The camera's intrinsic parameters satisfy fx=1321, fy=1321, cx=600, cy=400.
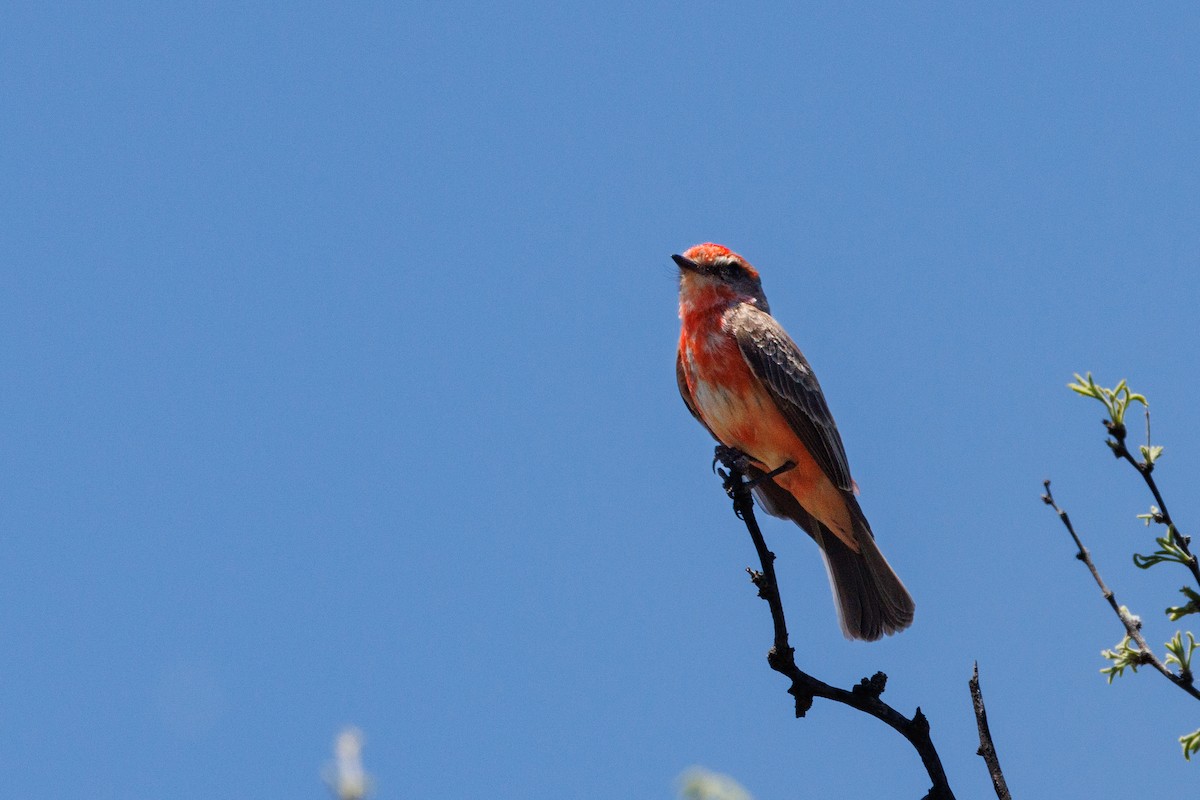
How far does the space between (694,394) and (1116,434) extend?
5900 mm

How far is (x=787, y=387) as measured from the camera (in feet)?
28.6

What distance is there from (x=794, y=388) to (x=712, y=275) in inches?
46.7

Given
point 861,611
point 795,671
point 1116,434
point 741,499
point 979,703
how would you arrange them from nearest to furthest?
point 1116,434 < point 979,703 < point 795,671 < point 741,499 < point 861,611

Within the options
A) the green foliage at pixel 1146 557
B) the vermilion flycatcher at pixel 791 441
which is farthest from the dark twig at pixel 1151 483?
the vermilion flycatcher at pixel 791 441

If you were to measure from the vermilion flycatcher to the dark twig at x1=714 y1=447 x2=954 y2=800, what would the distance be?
292cm

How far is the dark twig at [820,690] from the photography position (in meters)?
3.41

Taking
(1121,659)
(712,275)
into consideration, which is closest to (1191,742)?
(1121,659)

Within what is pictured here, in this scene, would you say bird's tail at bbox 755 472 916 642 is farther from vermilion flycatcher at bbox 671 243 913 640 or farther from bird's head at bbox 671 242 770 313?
bird's head at bbox 671 242 770 313

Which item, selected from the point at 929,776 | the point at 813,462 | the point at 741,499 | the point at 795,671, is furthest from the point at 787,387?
the point at 929,776

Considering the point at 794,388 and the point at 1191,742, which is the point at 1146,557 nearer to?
the point at 1191,742

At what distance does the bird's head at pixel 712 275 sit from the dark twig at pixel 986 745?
244 inches

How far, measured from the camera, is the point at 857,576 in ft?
28.9

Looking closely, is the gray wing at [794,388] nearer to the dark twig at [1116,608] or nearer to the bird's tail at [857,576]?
the bird's tail at [857,576]

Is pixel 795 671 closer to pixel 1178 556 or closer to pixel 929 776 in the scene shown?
pixel 929 776
